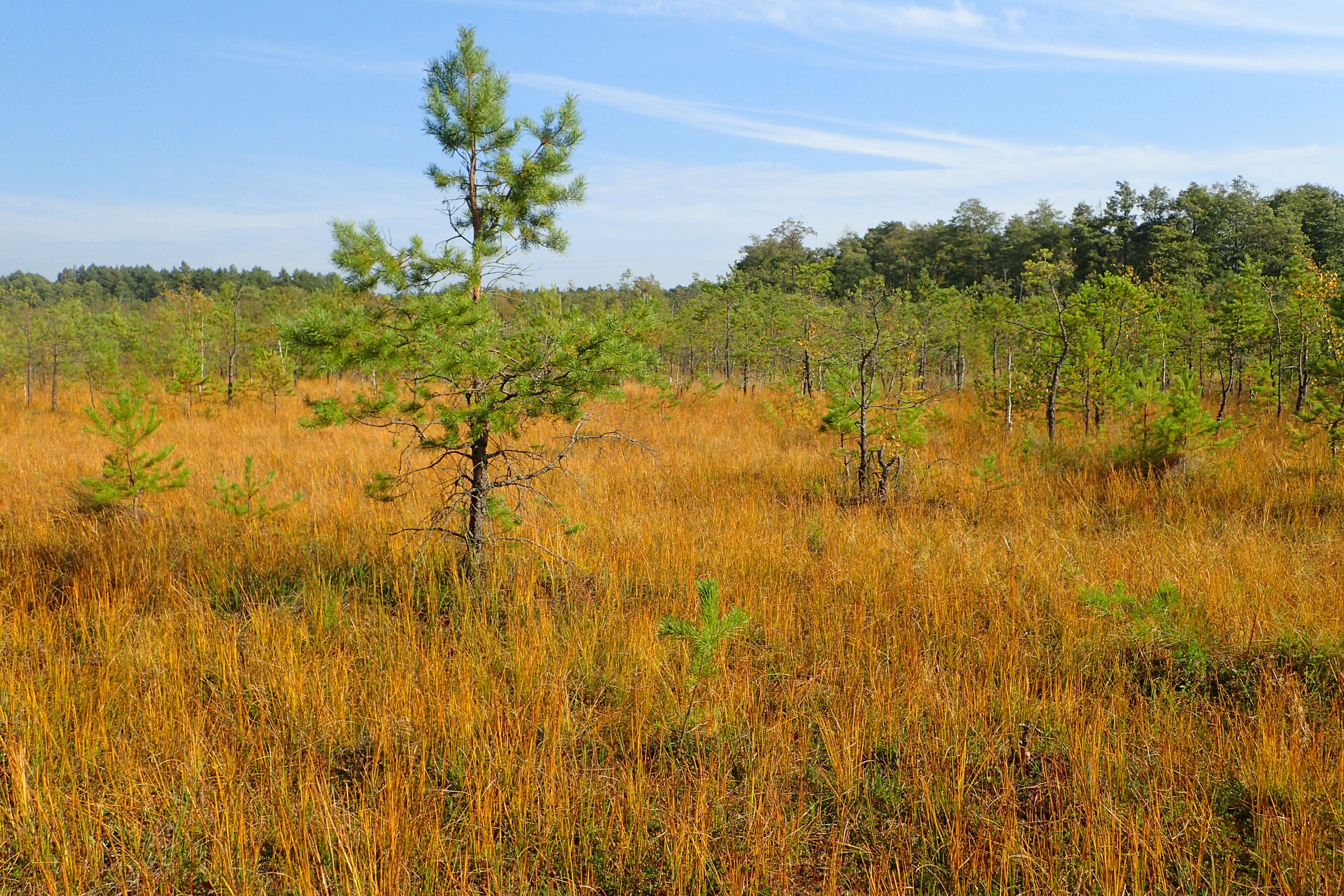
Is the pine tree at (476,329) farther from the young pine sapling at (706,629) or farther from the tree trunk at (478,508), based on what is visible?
the young pine sapling at (706,629)

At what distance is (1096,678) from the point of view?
11.4 feet

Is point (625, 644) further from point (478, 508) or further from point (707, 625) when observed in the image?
point (478, 508)

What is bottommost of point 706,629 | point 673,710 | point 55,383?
point 673,710

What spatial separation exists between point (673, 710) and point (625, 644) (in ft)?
2.29

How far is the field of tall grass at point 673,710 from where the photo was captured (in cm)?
235

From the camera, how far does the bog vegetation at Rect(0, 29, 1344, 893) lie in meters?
2.40

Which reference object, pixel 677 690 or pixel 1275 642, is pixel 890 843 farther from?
pixel 1275 642

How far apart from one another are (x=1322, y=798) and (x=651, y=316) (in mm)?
3484

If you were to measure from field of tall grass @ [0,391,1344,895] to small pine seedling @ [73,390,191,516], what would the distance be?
15.3 inches

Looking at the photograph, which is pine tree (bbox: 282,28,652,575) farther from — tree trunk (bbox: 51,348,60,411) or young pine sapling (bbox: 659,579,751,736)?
tree trunk (bbox: 51,348,60,411)

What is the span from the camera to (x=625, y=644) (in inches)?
154

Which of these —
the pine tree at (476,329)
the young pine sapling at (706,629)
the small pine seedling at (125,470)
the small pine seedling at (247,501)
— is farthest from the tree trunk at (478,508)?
the small pine seedling at (125,470)

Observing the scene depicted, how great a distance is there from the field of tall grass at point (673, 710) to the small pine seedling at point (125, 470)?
15.3 inches

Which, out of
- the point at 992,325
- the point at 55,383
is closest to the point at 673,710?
the point at 992,325
